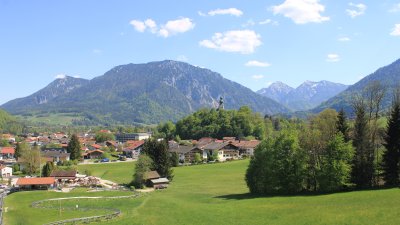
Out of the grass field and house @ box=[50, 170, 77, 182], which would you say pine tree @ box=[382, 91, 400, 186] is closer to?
the grass field

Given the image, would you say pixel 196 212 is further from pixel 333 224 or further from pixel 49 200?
pixel 49 200

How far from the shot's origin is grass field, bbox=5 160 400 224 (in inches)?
1502

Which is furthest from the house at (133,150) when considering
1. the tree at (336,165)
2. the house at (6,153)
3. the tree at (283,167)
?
the tree at (336,165)

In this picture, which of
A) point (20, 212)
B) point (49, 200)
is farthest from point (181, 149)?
point (20, 212)

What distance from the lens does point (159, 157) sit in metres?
84.9

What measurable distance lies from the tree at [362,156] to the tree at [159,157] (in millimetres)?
39985

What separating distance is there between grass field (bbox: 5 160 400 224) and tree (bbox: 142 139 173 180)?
12672mm

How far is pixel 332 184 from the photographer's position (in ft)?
174

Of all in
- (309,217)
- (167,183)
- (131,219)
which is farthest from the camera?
(167,183)

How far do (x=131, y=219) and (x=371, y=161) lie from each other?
1255 inches

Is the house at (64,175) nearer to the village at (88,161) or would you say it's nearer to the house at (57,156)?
the village at (88,161)

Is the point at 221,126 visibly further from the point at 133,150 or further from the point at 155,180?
the point at 155,180

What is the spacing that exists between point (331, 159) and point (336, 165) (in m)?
1.23

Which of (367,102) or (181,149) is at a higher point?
(367,102)
